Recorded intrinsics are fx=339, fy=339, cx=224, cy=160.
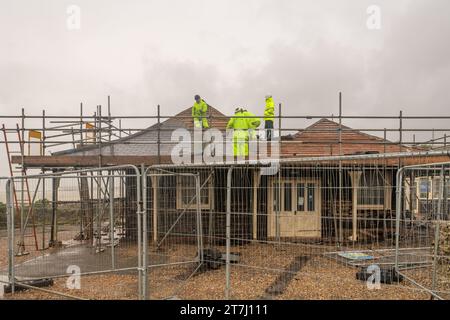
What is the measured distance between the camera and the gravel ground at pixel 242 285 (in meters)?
6.52

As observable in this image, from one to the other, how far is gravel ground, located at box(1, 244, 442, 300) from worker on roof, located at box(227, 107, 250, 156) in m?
3.53

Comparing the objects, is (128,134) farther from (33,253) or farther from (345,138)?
(345,138)

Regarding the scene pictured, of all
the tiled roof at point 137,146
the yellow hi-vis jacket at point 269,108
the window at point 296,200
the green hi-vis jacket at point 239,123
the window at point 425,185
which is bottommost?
the window at point 296,200

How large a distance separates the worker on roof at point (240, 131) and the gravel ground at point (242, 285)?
3.53 m

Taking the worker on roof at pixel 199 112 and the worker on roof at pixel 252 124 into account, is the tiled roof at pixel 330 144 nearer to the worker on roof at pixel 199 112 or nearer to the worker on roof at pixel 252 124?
the worker on roof at pixel 252 124

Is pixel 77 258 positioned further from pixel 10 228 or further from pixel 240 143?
pixel 240 143

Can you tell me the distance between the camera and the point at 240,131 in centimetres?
1123

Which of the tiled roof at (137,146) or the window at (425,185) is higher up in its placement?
the tiled roof at (137,146)

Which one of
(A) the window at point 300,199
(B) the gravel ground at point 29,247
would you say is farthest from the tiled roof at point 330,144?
(B) the gravel ground at point 29,247

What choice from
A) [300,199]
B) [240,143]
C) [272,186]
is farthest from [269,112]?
[300,199]

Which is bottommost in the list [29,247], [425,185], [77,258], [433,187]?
[29,247]

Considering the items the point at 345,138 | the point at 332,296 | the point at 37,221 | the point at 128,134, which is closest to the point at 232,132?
the point at 128,134

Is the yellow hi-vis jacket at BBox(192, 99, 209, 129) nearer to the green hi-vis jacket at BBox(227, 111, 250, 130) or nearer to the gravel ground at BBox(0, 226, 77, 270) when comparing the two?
the green hi-vis jacket at BBox(227, 111, 250, 130)

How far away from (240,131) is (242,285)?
5370 millimetres
